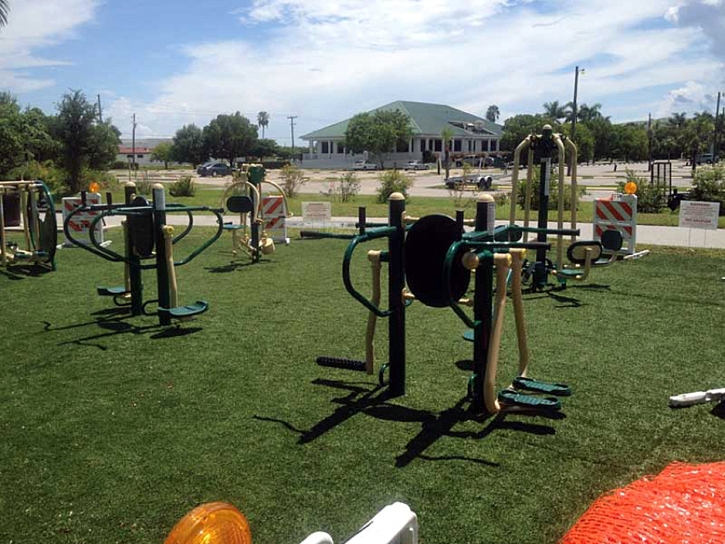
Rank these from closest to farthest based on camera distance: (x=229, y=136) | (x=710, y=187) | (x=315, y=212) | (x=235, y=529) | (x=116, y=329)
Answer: (x=235, y=529), (x=116, y=329), (x=315, y=212), (x=710, y=187), (x=229, y=136)

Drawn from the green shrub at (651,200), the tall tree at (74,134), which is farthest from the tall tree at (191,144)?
the green shrub at (651,200)

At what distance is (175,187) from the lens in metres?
Result: 27.7

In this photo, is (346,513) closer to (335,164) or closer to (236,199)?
(236,199)

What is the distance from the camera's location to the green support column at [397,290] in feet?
15.8

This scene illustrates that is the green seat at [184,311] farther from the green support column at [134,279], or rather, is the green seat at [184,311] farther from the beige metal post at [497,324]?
the beige metal post at [497,324]

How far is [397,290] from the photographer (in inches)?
192

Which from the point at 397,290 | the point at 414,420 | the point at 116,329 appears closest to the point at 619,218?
the point at 397,290

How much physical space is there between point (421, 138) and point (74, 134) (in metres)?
57.1

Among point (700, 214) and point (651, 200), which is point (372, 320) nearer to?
point (700, 214)

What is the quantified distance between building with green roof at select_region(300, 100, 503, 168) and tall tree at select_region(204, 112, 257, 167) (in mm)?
7606

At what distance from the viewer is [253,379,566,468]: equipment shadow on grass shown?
4083mm

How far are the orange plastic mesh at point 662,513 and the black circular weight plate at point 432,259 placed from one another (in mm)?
1619

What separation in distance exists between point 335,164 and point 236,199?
70.1 m

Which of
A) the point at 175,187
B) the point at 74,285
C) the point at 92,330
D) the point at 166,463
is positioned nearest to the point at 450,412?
the point at 166,463
